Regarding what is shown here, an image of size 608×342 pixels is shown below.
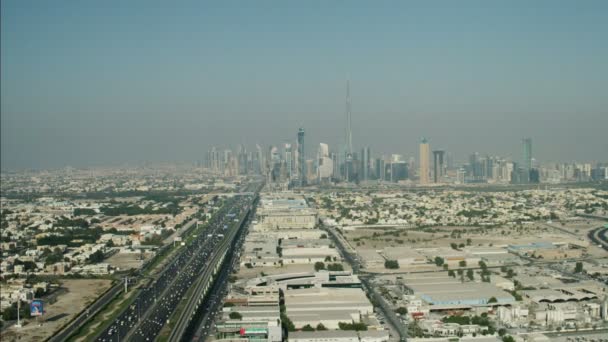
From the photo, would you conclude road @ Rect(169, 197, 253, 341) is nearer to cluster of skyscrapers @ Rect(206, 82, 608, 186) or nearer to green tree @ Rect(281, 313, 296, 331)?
green tree @ Rect(281, 313, 296, 331)

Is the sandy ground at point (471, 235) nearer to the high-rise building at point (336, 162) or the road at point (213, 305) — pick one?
the road at point (213, 305)

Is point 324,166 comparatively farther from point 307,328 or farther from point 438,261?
point 307,328

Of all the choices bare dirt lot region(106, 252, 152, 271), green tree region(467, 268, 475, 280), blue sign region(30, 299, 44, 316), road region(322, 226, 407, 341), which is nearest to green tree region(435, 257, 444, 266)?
green tree region(467, 268, 475, 280)

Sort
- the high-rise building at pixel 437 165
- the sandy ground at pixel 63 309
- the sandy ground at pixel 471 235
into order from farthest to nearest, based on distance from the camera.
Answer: the high-rise building at pixel 437 165 → the sandy ground at pixel 471 235 → the sandy ground at pixel 63 309

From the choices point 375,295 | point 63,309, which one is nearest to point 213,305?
point 63,309

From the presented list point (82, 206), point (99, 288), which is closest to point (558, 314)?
point (99, 288)

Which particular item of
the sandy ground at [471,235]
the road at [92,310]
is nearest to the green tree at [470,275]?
the sandy ground at [471,235]
